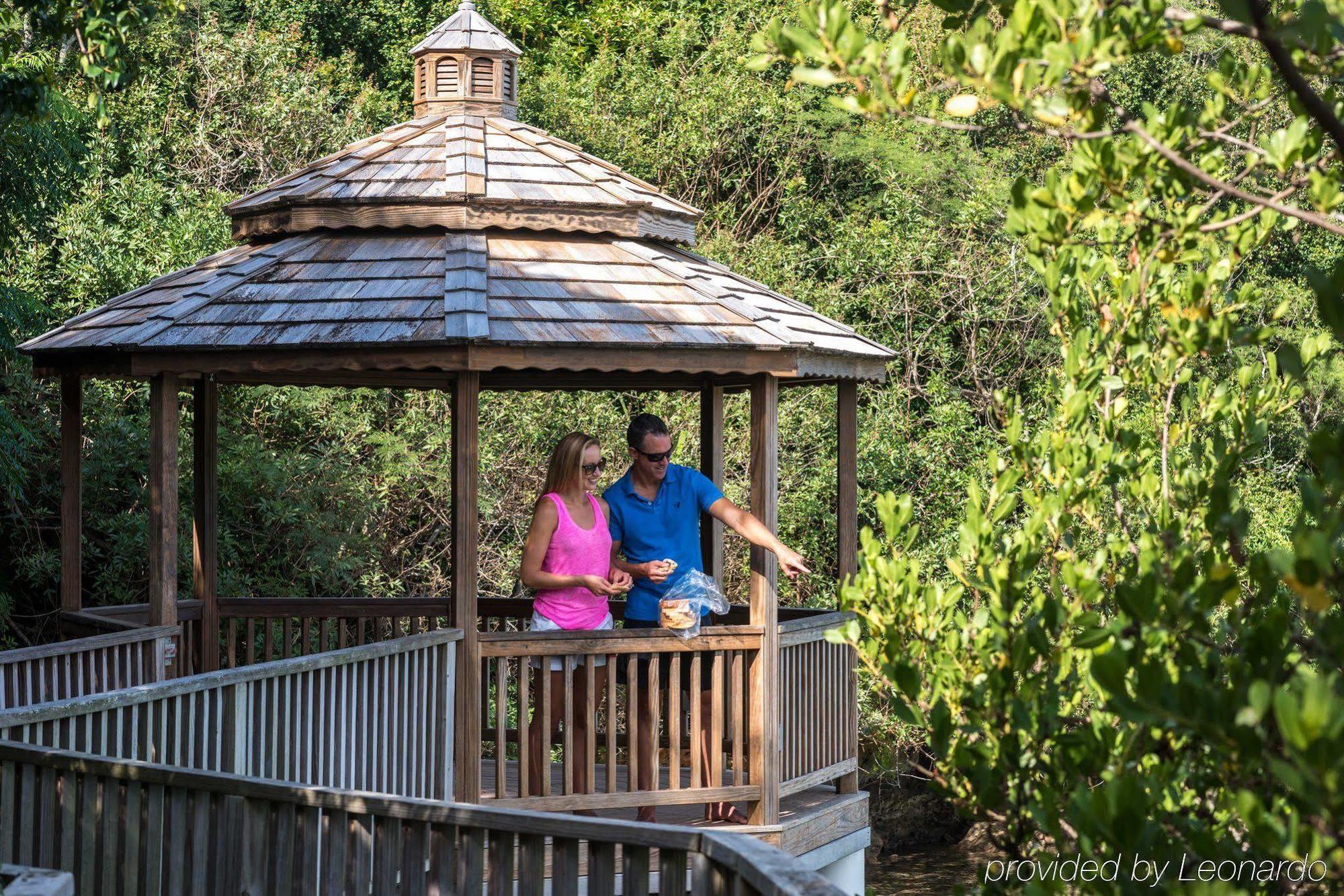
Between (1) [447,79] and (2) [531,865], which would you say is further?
(1) [447,79]

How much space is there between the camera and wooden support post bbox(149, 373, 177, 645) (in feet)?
25.1

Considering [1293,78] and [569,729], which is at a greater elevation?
[1293,78]

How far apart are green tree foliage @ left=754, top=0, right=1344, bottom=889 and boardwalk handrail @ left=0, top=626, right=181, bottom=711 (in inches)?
175

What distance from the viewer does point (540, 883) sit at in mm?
4227

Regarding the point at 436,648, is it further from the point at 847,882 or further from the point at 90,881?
the point at 847,882

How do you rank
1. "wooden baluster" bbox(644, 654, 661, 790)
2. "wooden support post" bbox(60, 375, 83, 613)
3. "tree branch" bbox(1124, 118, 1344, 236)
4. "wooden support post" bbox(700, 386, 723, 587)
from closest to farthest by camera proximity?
"tree branch" bbox(1124, 118, 1344, 236) → "wooden baluster" bbox(644, 654, 661, 790) → "wooden support post" bbox(60, 375, 83, 613) → "wooden support post" bbox(700, 386, 723, 587)

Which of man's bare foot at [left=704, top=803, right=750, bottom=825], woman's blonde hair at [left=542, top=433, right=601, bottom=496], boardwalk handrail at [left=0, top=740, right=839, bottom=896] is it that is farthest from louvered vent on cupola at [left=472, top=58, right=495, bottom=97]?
boardwalk handrail at [left=0, top=740, right=839, bottom=896]

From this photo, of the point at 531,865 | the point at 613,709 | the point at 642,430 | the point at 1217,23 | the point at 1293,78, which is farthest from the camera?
the point at 613,709

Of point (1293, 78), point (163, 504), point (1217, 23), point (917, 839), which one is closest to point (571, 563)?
point (163, 504)

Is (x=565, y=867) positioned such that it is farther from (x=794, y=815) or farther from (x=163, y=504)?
(x=794, y=815)

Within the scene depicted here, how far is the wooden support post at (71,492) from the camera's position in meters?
8.77

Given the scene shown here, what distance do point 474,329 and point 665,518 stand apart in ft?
4.76

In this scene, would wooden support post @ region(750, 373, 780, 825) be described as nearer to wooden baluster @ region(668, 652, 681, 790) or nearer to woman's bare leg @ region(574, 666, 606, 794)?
wooden baluster @ region(668, 652, 681, 790)

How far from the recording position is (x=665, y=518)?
305 inches
